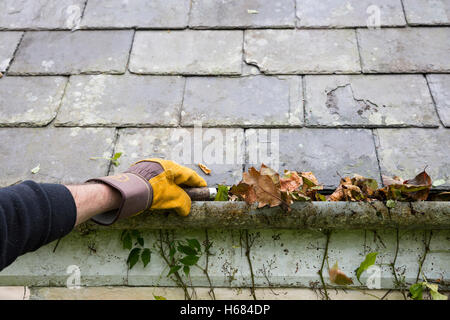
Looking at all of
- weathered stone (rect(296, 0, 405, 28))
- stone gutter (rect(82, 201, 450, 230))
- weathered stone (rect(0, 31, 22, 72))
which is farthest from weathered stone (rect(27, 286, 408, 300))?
weathered stone (rect(296, 0, 405, 28))

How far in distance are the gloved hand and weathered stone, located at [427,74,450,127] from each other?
1.07 metres

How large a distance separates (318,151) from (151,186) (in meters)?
0.71

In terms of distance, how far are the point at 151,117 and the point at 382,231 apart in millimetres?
1098

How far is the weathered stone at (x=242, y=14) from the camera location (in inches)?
88.2

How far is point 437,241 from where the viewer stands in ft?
5.79

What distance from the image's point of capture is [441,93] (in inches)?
77.0

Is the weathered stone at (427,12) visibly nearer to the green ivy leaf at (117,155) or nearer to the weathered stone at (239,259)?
the weathered stone at (239,259)

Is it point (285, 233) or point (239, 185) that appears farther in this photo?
point (285, 233)

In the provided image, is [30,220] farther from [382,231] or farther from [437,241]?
[437,241]

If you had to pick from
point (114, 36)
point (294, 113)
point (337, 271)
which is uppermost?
point (114, 36)

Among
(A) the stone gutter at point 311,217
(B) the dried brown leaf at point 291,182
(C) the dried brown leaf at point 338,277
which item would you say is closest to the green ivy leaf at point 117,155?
(A) the stone gutter at point 311,217

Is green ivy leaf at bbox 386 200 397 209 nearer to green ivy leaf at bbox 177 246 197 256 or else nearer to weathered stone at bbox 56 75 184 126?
green ivy leaf at bbox 177 246 197 256

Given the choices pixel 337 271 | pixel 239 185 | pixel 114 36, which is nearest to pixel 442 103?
pixel 337 271

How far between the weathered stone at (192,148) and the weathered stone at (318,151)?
0.06 metres
